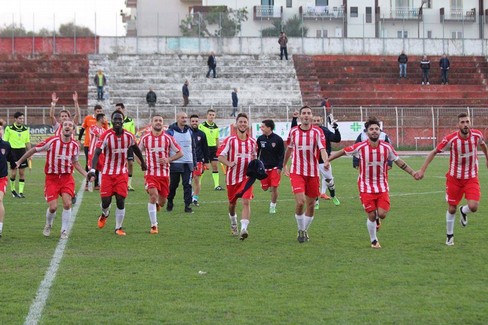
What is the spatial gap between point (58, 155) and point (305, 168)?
3823 mm

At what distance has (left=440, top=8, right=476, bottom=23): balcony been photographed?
2773 inches

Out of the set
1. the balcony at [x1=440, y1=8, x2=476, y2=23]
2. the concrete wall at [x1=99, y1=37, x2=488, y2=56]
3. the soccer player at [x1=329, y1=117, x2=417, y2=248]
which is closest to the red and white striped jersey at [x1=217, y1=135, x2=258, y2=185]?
the soccer player at [x1=329, y1=117, x2=417, y2=248]

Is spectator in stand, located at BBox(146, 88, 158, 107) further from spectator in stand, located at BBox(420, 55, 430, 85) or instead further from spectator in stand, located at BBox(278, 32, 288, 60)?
spectator in stand, located at BBox(420, 55, 430, 85)

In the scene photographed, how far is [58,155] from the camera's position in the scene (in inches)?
615

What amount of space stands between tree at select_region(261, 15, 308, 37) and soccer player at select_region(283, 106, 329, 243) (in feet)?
167

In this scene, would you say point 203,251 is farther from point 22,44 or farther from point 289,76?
point 22,44

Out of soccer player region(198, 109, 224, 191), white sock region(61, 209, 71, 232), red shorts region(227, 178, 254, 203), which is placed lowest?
white sock region(61, 209, 71, 232)

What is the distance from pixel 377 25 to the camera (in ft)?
223

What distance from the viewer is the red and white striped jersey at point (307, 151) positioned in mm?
15172

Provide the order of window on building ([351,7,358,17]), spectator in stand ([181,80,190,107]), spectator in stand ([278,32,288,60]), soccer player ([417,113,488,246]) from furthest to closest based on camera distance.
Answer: window on building ([351,7,358,17])
spectator in stand ([278,32,288,60])
spectator in stand ([181,80,190,107])
soccer player ([417,113,488,246])

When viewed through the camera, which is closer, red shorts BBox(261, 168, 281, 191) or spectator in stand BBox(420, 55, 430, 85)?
red shorts BBox(261, 168, 281, 191)

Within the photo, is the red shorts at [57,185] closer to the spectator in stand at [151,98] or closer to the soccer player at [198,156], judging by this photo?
the soccer player at [198,156]

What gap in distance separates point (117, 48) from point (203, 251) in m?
48.2

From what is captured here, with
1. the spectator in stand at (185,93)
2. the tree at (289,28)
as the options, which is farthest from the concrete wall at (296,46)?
the spectator in stand at (185,93)
